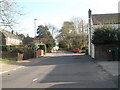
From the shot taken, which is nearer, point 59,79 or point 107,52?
point 59,79

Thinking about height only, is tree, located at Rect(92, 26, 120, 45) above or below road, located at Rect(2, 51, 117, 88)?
above

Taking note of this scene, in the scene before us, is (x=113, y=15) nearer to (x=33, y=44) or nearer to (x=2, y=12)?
(x=33, y=44)

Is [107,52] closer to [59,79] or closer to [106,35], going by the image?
[106,35]

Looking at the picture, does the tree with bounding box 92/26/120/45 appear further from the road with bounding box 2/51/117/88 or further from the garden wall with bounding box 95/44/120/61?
the road with bounding box 2/51/117/88

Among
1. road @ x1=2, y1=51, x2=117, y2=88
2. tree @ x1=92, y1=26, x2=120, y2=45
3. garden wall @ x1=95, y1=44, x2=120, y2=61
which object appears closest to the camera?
road @ x1=2, y1=51, x2=117, y2=88

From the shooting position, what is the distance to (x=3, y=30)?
21578 millimetres

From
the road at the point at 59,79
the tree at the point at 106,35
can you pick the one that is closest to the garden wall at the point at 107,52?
the tree at the point at 106,35

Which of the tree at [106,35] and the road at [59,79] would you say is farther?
the tree at [106,35]

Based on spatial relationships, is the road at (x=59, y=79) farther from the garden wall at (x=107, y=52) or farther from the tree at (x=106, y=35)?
the tree at (x=106, y=35)

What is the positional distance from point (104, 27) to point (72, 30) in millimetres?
53875

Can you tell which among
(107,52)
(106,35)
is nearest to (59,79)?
(106,35)

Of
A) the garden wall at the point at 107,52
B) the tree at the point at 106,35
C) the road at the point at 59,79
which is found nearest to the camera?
the road at the point at 59,79

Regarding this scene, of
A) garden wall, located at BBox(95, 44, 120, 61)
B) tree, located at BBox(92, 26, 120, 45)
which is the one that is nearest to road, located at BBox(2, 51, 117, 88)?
garden wall, located at BBox(95, 44, 120, 61)

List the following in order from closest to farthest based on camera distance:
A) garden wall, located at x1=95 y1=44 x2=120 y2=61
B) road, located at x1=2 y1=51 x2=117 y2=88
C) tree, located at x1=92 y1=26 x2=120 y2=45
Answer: road, located at x1=2 y1=51 x2=117 y2=88 → garden wall, located at x1=95 y1=44 x2=120 y2=61 → tree, located at x1=92 y1=26 x2=120 y2=45
